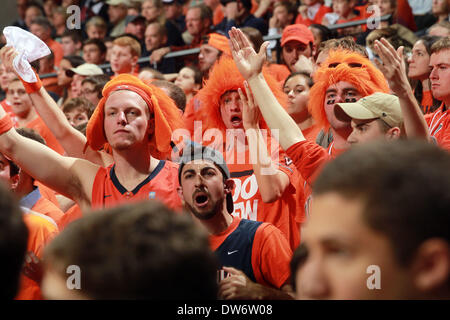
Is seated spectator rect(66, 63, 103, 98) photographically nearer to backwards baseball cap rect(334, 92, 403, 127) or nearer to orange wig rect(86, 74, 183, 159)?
orange wig rect(86, 74, 183, 159)

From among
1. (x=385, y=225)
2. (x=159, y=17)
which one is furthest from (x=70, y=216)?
(x=159, y=17)

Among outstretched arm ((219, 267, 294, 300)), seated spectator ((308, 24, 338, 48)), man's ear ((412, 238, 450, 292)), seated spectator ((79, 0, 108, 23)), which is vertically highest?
seated spectator ((79, 0, 108, 23))

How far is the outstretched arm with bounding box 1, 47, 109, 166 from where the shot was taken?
3182 mm

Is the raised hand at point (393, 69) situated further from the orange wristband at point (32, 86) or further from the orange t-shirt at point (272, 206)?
the orange wristband at point (32, 86)

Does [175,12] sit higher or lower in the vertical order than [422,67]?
higher

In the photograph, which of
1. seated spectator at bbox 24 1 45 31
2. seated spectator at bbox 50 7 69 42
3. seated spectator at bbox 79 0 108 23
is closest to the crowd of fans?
seated spectator at bbox 79 0 108 23

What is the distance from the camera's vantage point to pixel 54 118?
3291mm

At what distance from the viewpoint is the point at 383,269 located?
1145mm

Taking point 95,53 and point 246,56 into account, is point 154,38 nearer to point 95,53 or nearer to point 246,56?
point 95,53

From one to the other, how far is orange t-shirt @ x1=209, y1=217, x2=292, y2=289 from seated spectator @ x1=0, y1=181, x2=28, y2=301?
5.14ft

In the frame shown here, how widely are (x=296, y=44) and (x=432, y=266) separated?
14.6ft

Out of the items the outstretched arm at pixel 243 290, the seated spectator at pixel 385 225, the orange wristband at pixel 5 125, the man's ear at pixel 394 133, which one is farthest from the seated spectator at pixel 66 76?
the seated spectator at pixel 385 225

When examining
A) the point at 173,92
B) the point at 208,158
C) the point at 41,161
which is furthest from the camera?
the point at 173,92
